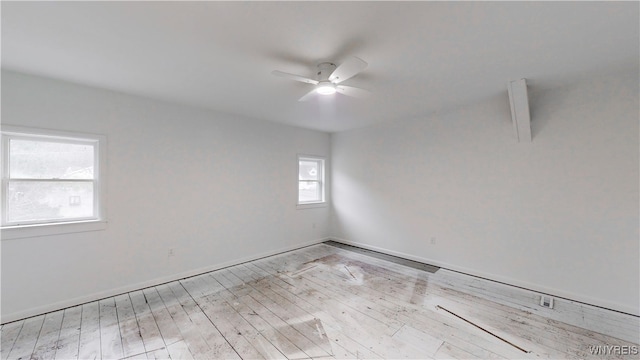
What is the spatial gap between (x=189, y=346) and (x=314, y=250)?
2.99 metres

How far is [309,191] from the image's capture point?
18.2ft

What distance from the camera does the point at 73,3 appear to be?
1551 mm

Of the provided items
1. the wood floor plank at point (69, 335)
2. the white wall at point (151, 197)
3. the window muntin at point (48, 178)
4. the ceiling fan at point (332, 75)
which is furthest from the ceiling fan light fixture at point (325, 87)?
the wood floor plank at point (69, 335)

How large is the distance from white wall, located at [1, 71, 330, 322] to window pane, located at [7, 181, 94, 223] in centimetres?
24

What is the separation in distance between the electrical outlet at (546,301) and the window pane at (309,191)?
392 cm

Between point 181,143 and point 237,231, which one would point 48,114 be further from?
point 237,231

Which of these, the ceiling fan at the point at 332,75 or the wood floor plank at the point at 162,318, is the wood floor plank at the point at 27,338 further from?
the ceiling fan at the point at 332,75

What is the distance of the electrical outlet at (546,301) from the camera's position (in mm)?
2774

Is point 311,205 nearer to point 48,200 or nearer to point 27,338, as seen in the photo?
point 48,200

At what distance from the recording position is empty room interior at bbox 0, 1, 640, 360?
189 cm

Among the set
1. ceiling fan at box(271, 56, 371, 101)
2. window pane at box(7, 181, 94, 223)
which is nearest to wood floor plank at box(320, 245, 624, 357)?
ceiling fan at box(271, 56, 371, 101)

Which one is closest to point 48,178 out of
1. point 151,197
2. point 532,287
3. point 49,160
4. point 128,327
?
point 49,160

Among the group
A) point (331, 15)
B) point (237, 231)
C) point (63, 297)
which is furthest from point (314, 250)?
point (331, 15)

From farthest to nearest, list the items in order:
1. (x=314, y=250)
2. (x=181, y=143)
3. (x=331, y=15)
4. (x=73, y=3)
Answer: (x=314, y=250), (x=181, y=143), (x=331, y=15), (x=73, y=3)
